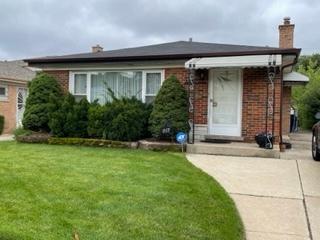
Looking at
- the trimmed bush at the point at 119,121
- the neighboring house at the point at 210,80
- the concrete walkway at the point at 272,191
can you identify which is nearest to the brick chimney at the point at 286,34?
the neighboring house at the point at 210,80

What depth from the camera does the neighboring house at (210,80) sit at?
41.3 ft

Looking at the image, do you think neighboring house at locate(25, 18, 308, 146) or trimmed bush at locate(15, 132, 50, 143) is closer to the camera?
neighboring house at locate(25, 18, 308, 146)

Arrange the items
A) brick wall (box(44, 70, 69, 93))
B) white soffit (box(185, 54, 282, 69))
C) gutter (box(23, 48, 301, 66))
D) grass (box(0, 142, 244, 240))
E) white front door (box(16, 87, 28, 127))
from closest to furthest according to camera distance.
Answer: grass (box(0, 142, 244, 240)) < white soffit (box(185, 54, 282, 69)) < gutter (box(23, 48, 301, 66)) < brick wall (box(44, 70, 69, 93)) < white front door (box(16, 87, 28, 127))

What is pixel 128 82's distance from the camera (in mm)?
15016

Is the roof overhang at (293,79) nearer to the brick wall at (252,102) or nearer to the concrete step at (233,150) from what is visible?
the brick wall at (252,102)

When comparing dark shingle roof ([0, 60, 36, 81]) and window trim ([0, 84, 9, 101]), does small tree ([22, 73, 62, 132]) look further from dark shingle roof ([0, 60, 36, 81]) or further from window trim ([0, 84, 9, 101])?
window trim ([0, 84, 9, 101])

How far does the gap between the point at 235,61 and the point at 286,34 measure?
25.5 ft

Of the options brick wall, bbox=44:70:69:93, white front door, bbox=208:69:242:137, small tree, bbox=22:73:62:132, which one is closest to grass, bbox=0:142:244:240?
white front door, bbox=208:69:242:137

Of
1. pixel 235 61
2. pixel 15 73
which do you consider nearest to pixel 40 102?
pixel 235 61

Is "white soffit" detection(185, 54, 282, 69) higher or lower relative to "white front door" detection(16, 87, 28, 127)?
higher

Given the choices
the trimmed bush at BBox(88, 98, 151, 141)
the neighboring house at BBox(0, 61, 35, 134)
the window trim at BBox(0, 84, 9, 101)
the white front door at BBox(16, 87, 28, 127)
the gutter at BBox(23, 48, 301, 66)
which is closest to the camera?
the gutter at BBox(23, 48, 301, 66)

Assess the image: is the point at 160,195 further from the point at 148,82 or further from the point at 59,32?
the point at 59,32

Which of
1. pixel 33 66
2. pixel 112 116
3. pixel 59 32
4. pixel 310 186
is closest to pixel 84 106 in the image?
pixel 112 116

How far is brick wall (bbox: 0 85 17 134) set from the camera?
21922 mm
